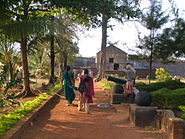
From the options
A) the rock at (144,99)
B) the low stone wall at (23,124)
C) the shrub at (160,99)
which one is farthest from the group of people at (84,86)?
the rock at (144,99)

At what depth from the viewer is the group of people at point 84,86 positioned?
22.1ft

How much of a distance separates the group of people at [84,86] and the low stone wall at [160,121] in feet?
6.61

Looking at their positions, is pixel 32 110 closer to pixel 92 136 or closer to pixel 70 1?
pixel 92 136

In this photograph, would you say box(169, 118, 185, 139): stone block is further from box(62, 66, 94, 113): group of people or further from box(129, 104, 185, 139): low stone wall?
box(62, 66, 94, 113): group of people

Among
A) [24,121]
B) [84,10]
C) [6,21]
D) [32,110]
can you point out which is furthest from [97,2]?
[24,121]

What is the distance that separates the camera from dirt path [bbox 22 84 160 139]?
14.7 feet

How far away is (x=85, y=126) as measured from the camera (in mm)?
5223

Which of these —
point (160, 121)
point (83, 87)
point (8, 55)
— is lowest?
point (160, 121)

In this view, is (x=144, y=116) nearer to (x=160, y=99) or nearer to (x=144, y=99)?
(x=144, y=99)

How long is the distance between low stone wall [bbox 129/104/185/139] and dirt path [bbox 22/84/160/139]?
0.76 ft

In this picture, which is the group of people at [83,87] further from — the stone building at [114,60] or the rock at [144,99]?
the stone building at [114,60]

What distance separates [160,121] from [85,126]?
1.90 metres

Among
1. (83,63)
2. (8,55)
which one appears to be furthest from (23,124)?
(83,63)

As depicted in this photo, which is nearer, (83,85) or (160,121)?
(160,121)
